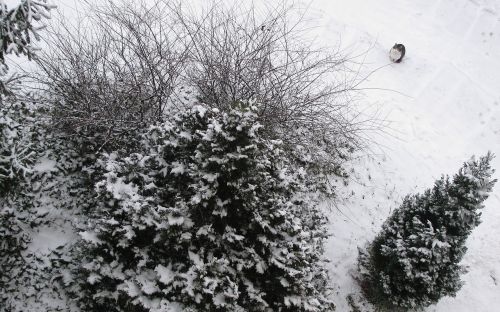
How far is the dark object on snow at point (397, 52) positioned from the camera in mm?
10867

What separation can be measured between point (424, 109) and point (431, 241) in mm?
6140

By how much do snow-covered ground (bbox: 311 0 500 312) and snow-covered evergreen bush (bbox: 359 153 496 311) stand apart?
87 centimetres


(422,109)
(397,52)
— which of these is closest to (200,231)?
(422,109)

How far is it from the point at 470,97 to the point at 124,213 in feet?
33.7

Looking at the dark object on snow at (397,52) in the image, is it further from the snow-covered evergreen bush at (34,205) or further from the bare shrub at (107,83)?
the snow-covered evergreen bush at (34,205)

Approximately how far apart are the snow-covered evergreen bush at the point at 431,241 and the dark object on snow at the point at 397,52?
6.30 meters

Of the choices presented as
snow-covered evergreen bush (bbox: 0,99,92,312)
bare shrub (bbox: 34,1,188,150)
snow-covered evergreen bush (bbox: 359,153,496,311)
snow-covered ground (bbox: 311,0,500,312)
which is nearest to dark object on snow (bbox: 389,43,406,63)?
snow-covered ground (bbox: 311,0,500,312)

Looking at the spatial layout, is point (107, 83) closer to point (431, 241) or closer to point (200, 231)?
point (200, 231)

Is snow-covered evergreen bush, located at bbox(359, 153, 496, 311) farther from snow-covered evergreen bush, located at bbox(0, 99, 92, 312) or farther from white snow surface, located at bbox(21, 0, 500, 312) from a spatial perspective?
snow-covered evergreen bush, located at bbox(0, 99, 92, 312)

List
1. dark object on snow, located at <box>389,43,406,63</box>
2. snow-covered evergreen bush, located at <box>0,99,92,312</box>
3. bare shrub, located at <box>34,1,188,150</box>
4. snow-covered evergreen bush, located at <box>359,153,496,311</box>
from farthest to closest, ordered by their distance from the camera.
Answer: dark object on snow, located at <box>389,43,406,63</box>, bare shrub, located at <box>34,1,188,150</box>, snow-covered evergreen bush, located at <box>359,153,496,311</box>, snow-covered evergreen bush, located at <box>0,99,92,312</box>

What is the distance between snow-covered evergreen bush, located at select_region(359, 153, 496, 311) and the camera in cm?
514

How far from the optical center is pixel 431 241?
5.18 m

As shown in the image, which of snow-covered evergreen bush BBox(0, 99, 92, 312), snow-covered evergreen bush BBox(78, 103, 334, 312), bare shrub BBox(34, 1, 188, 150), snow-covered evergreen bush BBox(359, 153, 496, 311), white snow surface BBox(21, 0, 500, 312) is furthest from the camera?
white snow surface BBox(21, 0, 500, 312)

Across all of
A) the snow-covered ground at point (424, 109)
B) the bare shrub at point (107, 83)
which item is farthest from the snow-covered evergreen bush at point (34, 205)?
the snow-covered ground at point (424, 109)
